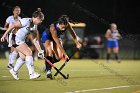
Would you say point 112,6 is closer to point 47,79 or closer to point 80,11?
point 80,11

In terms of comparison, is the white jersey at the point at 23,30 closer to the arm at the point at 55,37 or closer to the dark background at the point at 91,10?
the arm at the point at 55,37

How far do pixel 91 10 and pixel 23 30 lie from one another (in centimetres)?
2235

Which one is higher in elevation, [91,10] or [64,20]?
[64,20]

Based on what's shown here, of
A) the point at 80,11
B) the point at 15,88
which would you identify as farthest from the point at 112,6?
the point at 15,88

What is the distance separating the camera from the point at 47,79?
12.0 m

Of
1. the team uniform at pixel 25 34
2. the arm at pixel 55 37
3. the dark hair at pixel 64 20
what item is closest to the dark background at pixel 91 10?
the arm at pixel 55 37

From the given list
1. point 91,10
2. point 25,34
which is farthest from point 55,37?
point 91,10

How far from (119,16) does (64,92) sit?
953 inches

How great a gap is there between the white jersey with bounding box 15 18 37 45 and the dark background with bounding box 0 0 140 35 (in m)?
16.0

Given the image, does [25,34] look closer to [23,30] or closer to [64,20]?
[23,30]

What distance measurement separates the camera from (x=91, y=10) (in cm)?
3344

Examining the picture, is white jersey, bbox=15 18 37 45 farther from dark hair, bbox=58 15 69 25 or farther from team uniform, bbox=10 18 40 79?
dark hair, bbox=58 15 69 25

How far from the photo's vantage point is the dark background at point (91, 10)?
94.9ft

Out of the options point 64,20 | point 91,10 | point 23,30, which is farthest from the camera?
point 91,10
